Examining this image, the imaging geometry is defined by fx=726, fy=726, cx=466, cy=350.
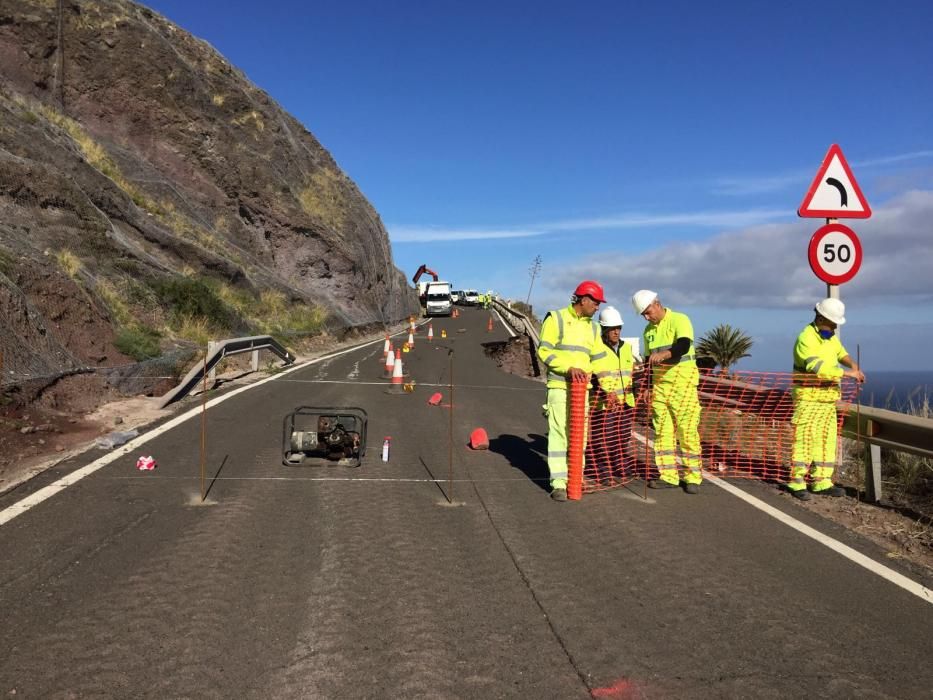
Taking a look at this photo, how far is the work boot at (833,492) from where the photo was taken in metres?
7.19

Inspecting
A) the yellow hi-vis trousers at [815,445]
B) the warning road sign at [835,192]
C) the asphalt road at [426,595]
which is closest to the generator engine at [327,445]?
the asphalt road at [426,595]

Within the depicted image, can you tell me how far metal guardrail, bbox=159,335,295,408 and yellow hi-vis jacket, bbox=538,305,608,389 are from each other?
526 centimetres

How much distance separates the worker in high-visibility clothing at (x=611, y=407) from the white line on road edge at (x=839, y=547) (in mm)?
1214

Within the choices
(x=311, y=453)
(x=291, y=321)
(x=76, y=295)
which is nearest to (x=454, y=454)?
(x=311, y=453)

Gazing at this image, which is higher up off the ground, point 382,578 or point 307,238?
point 307,238

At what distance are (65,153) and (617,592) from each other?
24.4 meters

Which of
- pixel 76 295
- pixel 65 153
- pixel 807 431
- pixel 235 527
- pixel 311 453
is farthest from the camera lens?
pixel 65 153

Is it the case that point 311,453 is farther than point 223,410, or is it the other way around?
point 223,410

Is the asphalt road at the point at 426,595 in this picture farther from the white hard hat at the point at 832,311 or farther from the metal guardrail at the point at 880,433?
the white hard hat at the point at 832,311

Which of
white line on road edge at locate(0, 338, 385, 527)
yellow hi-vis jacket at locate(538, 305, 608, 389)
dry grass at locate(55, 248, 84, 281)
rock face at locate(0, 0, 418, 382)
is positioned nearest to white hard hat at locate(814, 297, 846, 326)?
yellow hi-vis jacket at locate(538, 305, 608, 389)

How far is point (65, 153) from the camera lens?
23094mm

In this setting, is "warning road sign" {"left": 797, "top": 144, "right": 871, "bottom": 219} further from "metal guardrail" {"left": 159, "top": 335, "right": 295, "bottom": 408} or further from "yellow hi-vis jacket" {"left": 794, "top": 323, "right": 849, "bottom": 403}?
"metal guardrail" {"left": 159, "top": 335, "right": 295, "bottom": 408}

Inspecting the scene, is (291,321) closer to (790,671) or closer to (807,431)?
(807,431)

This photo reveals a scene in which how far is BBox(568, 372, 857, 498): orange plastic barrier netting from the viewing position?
7.33 m
